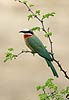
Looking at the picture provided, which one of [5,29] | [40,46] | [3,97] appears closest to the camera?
[40,46]

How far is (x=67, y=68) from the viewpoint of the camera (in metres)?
2.31

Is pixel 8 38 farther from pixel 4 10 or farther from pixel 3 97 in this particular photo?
pixel 3 97

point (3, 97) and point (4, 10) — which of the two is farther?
point (4, 10)

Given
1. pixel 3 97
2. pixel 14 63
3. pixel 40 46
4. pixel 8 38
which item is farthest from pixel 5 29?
pixel 40 46

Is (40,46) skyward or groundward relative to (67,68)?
skyward

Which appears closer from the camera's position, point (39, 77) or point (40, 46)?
point (40, 46)

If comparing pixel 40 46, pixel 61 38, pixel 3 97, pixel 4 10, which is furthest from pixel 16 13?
pixel 40 46

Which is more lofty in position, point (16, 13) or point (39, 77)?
point (16, 13)

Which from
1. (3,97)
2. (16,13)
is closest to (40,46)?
(3,97)

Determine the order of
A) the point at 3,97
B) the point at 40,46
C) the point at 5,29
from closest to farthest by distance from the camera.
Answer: the point at 40,46 < the point at 3,97 < the point at 5,29

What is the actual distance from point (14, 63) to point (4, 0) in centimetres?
38

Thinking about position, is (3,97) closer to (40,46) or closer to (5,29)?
(5,29)

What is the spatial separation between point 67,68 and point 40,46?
1489 mm

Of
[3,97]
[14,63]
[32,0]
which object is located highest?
[32,0]
